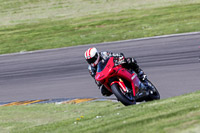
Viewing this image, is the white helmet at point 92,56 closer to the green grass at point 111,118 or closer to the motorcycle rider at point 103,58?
the motorcycle rider at point 103,58

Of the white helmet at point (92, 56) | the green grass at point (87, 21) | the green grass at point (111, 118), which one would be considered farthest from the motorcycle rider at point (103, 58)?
the green grass at point (87, 21)

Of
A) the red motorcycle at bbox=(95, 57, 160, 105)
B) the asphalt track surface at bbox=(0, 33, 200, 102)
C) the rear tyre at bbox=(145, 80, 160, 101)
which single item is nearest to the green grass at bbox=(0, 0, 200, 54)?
the asphalt track surface at bbox=(0, 33, 200, 102)

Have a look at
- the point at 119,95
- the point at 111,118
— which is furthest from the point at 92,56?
the point at 111,118

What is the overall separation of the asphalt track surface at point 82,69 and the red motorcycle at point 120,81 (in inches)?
83.2

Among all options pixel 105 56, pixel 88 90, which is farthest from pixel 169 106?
pixel 88 90

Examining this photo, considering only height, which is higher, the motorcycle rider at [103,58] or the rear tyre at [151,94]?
the motorcycle rider at [103,58]

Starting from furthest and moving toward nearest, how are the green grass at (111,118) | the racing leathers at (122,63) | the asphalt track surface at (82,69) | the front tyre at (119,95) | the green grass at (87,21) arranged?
the green grass at (87,21)
the asphalt track surface at (82,69)
the racing leathers at (122,63)
the front tyre at (119,95)
the green grass at (111,118)

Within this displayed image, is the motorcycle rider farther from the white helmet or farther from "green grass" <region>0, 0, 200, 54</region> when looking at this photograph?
"green grass" <region>0, 0, 200, 54</region>

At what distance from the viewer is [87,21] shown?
30250 millimetres

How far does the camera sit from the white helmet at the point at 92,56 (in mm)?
8688

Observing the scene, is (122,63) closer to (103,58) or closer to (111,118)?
(103,58)

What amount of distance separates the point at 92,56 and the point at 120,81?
73cm

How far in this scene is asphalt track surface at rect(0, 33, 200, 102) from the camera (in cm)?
1266

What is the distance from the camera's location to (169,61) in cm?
1511
